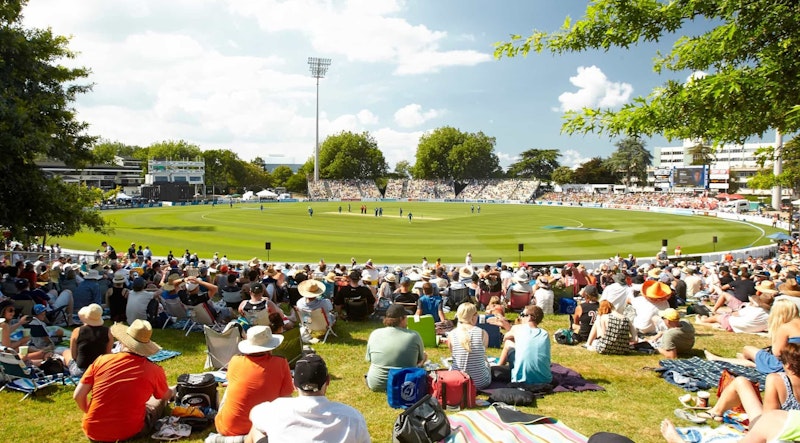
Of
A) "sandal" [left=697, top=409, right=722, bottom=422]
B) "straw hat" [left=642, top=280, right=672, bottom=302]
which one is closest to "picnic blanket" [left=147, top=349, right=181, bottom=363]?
"sandal" [left=697, top=409, right=722, bottom=422]

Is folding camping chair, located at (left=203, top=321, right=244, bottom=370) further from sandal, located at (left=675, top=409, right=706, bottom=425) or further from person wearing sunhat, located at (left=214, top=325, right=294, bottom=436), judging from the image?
sandal, located at (left=675, top=409, right=706, bottom=425)

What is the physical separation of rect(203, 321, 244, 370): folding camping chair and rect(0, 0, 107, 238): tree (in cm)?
775

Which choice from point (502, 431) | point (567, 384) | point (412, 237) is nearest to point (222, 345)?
point (502, 431)

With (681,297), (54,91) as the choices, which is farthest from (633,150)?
(54,91)

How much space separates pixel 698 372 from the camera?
8250 mm

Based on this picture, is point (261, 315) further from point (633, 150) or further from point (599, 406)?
point (633, 150)

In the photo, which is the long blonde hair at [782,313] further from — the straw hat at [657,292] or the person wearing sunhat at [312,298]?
the person wearing sunhat at [312,298]

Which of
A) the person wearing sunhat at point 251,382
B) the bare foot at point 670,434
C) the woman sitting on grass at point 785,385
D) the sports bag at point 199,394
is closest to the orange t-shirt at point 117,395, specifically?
the sports bag at point 199,394

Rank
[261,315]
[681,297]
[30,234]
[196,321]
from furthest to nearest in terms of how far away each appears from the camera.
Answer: [681,297] < [30,234] < [196,321] < [261,315]

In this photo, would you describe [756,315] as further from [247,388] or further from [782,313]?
[247,388]

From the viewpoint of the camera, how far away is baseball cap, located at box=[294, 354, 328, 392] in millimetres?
A: 4305

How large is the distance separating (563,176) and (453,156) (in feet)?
111

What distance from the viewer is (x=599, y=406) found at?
7156 mm

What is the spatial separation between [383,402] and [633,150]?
156 meters
